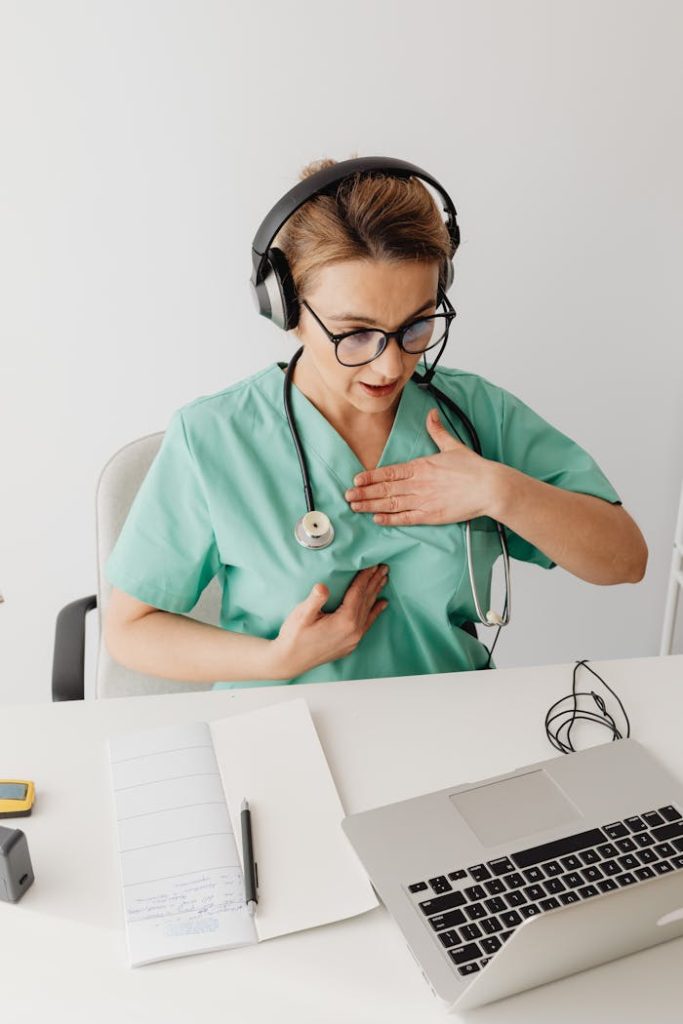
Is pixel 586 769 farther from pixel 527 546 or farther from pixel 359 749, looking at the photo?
pixel 527 546

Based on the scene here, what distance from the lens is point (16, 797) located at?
3.19 ft

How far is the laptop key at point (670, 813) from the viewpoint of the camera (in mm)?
933

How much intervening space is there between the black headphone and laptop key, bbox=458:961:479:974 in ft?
2.32

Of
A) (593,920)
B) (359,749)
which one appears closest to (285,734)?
(359,749)

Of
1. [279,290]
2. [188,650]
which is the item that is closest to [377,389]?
[279,290]

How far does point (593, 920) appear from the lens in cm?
74

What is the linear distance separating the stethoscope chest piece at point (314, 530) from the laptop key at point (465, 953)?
52 cm

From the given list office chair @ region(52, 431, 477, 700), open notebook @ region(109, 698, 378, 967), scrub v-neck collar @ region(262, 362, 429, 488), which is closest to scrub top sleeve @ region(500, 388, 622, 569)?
scrub v-neck collar @ region(262, 362, 429, 488)

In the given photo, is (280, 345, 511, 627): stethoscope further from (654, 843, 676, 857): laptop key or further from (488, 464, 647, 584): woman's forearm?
(654, 843, 676, 857): laptop key

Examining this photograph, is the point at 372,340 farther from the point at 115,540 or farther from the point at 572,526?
the point at 115,540

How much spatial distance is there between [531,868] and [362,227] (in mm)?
694

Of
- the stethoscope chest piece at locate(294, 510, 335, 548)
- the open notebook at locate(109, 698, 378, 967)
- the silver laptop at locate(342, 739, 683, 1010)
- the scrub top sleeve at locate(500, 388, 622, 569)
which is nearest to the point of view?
the silver laptop at locate(342, 739, 683, 1010)

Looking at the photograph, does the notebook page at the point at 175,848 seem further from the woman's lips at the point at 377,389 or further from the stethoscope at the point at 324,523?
the woman's lips at the point at 377,389

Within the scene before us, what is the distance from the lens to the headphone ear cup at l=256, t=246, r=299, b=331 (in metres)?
1.10
